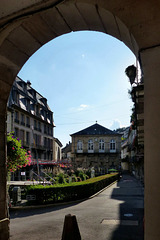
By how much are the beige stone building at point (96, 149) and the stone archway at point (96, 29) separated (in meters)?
43.7

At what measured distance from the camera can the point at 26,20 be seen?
320cm

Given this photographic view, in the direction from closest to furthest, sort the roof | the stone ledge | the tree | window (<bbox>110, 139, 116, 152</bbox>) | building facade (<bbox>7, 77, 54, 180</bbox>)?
the stone ledge → the tree → building facade (<bbox>7, 77, 54, 180</bbox>) → window (<bbox>110, 139, 116, 152</bbox>) → the roof

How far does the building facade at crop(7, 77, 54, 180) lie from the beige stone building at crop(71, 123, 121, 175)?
25.3 feet

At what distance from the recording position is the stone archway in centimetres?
216

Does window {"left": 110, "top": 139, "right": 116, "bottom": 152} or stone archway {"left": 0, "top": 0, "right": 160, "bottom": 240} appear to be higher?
stone archway {"left": 0, "top": 0, "right": 160, "bottom": 240}

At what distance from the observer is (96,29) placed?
134 inches

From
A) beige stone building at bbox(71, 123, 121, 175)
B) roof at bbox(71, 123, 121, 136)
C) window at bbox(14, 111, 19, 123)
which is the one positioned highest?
window at bbox(14, 111, 19, 123)

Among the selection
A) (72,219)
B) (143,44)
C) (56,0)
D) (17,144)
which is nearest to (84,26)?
(56,0)

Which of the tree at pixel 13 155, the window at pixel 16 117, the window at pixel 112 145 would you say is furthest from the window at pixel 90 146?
the tree at pixel 13 155

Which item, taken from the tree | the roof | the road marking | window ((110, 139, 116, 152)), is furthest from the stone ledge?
window ((110, 139, 116, 152))

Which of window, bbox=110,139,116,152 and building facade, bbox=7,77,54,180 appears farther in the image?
window, bbox=110,139,116,152

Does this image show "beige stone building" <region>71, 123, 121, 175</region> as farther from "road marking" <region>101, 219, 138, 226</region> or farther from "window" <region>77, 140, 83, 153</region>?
Answer: "road marking" <region>101, 219, 138, 226</region>

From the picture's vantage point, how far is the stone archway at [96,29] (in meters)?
2.16

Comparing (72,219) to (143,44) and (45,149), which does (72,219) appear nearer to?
(143,44)
